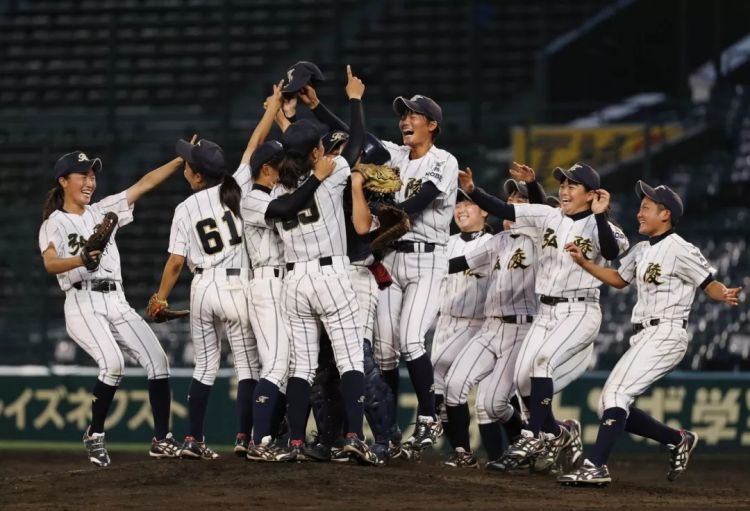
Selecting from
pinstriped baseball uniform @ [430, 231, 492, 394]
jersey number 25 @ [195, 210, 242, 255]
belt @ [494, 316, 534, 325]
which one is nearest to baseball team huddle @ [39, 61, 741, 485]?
jersey number 25 @ [195, 210, 242, 255]

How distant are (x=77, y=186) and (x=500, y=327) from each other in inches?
109

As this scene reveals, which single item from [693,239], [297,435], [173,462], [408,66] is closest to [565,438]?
[297,435]

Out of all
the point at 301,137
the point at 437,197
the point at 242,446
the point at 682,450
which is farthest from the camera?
the point at 682,450

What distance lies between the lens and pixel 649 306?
27.7 feet

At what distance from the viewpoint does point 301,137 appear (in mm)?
7922

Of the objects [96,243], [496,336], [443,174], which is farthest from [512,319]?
[96,243]

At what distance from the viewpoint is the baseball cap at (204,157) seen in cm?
857

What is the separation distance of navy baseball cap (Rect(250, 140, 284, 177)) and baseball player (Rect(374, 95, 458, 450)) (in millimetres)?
774

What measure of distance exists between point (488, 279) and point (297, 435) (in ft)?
6.56

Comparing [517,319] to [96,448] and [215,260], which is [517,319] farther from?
[96,448]

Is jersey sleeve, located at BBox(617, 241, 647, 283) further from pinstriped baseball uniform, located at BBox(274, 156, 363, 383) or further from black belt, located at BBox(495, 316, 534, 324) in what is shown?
pinstriped baseball uniform, located at BBox(274, 156, 363, 383)

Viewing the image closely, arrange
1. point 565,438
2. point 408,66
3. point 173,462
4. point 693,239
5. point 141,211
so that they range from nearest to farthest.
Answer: point 173,462, point 565,438, point 693,239, point 141,211, point 408,66

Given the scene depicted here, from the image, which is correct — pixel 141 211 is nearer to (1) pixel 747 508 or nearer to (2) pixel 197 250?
(2) pixel 197 250

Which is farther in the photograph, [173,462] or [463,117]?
[463,117]
